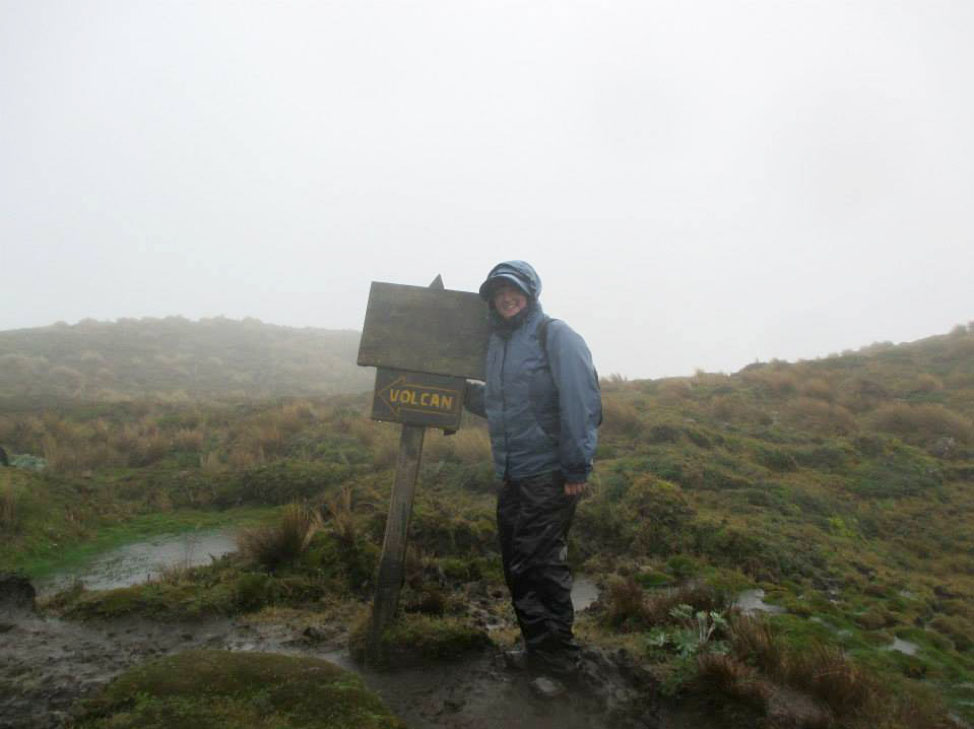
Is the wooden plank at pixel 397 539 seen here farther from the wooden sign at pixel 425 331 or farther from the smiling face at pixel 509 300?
the smiling face at pixel 509 300

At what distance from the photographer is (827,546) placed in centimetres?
605

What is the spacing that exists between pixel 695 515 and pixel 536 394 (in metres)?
3.45

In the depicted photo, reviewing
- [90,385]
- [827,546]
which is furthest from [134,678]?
[90,385]

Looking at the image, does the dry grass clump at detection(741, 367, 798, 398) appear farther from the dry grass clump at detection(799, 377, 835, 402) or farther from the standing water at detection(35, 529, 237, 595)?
the standing water at detection(35, 529, 237, 595)

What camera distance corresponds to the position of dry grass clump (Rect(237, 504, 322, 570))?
5113 mm

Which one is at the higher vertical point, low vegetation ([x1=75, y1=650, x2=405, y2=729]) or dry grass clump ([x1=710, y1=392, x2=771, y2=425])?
dry grass clump ([x1=710, y1=392, x2=771, y2=425])

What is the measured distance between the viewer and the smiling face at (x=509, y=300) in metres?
3.77

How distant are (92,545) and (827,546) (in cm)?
707

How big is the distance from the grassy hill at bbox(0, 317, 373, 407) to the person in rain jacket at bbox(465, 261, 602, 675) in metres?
14.6

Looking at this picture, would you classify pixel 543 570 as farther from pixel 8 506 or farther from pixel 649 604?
pixel 8 506

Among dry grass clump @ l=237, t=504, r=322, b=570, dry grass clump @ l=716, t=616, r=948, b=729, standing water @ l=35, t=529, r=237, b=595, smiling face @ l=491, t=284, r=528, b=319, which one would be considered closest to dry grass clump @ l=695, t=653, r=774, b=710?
dry grass clump @ l=716, t=616, r=948, b=729

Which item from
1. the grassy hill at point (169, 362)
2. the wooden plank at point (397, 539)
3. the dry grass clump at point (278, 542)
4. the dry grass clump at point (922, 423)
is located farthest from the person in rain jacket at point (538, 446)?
the grassy hill at point (169, 362)

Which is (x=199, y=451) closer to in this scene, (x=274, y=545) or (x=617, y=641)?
(x=274, y=545)

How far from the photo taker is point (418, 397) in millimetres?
4023
